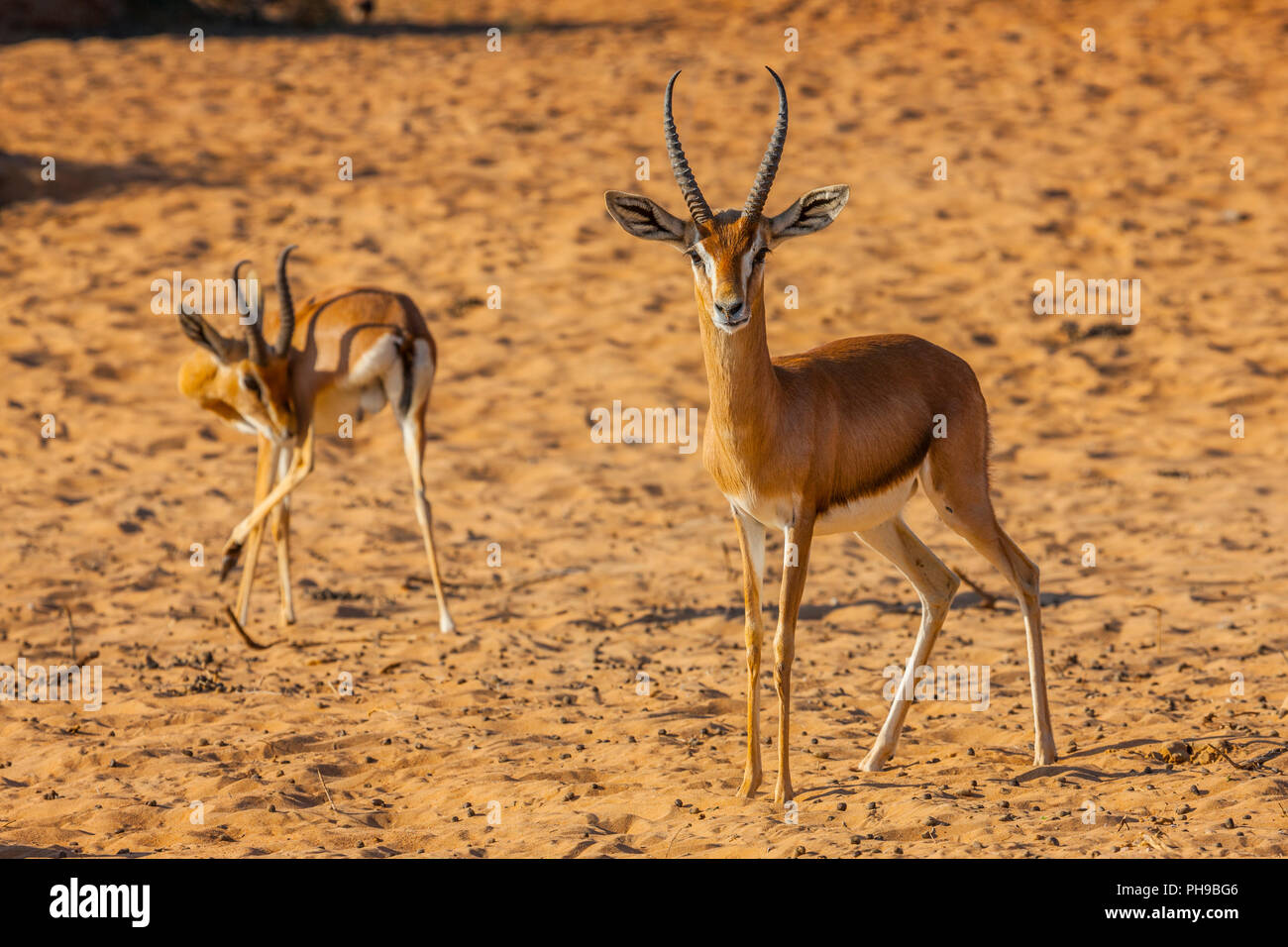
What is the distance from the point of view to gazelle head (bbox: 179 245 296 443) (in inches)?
346

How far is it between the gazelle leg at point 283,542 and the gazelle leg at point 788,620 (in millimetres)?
3924

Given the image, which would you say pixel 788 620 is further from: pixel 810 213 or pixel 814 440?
pixel 810 213

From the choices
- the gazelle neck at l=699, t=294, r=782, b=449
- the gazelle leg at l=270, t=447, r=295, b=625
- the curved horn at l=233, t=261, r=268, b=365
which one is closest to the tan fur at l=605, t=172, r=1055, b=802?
the gazelle neck at l=699, t=294, r=782, b=449

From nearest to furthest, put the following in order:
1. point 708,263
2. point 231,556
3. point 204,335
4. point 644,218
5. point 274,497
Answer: point 708,263 → point 644,218 → point 231,556 → point 274,497 → point 204,335

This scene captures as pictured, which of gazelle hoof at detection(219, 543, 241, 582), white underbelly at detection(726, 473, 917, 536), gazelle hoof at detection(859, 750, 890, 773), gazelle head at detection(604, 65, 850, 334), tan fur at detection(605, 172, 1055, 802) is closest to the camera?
gazelle head at detection(604, 65, 850, 334)

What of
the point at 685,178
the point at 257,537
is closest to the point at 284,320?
the point at 257,537

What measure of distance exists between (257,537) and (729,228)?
15.4ft

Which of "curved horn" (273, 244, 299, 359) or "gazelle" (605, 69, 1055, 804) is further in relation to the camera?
"curved horn" (273, 244, 299, 359)

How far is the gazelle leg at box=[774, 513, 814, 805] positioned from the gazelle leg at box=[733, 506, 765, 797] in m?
0.10

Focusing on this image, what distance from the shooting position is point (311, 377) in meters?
8.94

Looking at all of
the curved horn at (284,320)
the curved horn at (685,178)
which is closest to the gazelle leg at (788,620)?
the curved horn at (685,178)

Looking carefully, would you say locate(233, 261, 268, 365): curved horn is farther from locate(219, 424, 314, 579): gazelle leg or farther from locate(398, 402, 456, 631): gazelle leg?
locate(398, 402, 456, 631): gazelle leg

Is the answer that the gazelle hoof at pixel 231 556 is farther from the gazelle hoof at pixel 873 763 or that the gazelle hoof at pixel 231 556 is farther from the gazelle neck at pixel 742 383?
the gazelle hoof at pixel 873 763

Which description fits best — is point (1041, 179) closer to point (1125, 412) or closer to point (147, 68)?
point (1125, 412)
